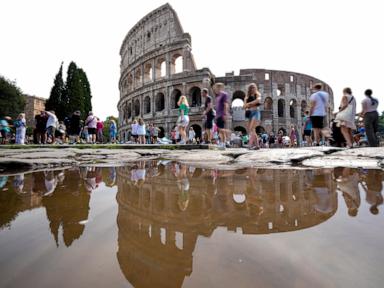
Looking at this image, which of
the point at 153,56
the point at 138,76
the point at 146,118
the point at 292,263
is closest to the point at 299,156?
the point at 292,263

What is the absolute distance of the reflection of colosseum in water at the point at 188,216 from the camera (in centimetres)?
64

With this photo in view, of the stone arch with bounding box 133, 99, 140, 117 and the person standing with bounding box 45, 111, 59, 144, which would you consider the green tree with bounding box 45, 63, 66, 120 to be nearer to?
the stone arch with bounding box 133, 99, 140, 117

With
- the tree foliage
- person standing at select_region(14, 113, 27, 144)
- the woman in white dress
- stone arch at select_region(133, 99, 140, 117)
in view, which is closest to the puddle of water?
the woman in white dress

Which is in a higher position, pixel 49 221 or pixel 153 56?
pixel 153 56

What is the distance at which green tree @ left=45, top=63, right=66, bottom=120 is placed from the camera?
30.4 metres

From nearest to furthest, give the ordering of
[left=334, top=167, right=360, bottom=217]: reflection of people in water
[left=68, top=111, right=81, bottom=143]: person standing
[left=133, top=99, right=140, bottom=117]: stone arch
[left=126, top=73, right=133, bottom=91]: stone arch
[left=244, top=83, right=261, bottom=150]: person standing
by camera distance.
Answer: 1. [left=334, top=167, right=360, bottom=217]: reflection of people in water
2. [left=244, top=83, right=261, bottom=150]: person standing
3. [left=68, top=111, right=81, bottom=143]: person standing
4. [left=133, top=99, right=140, bottom=117]: stone arch
5. [left=126, top=73, right=133, bottom=91]: stone arch

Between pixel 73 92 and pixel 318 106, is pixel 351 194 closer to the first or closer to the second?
pixel 318 106

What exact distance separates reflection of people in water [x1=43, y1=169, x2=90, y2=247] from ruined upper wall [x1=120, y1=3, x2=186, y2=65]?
23401 mm

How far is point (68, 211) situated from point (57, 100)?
3516cm

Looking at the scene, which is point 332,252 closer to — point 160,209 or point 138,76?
point 160,209

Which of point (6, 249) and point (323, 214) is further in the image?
point (323, 214)

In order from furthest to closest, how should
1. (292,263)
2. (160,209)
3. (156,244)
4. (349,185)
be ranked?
(349,185) < (160,209) < (156,244) < (292,263)

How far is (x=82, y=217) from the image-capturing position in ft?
3.34

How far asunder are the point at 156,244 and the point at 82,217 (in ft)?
1.53
